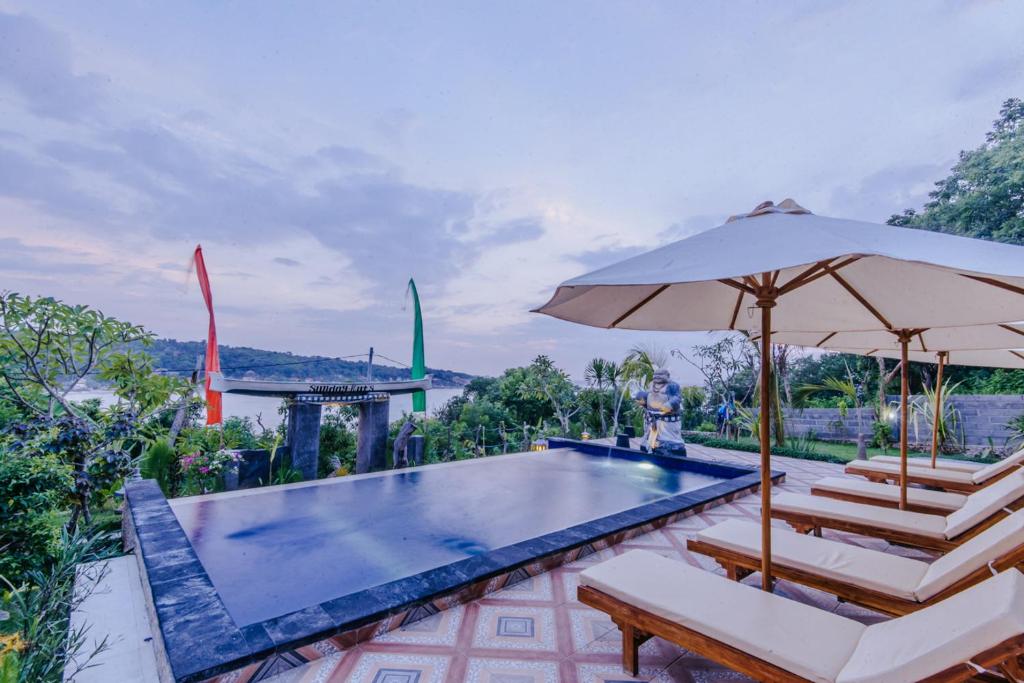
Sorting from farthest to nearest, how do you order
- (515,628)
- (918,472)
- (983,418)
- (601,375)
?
(601,375)
(983,418)
(918,472)
(515,628)

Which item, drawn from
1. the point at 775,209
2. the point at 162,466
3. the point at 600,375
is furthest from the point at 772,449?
the point at 162,466

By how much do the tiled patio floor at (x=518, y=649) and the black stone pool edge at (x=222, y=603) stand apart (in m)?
0.15

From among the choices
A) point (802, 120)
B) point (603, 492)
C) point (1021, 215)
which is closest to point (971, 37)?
point (802, 120)

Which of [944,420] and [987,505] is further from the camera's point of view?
[944,420]

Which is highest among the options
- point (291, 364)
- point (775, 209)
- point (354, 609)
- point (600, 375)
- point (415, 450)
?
point (775, 209)

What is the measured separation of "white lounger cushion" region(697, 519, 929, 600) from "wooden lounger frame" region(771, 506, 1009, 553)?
72 centimetres

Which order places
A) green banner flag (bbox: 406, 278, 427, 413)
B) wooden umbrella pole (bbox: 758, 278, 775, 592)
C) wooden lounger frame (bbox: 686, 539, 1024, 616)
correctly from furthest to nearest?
green banner flag (bbox: 406, 278, 427, 413) → wooden umbrella pole (bbox: 758, 278, 775, 592) → wooden lounger frame (bbox: 686, 539, 1024, 616)

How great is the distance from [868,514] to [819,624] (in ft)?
7.52

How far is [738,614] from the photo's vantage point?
1890 millimetres


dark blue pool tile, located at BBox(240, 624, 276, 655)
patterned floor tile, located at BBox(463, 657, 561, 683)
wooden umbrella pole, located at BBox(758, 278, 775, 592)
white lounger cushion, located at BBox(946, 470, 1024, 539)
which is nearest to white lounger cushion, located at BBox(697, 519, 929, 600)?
wooden umbrella pole, located at BBox(758, 278, 775, 592)

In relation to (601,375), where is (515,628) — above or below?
below

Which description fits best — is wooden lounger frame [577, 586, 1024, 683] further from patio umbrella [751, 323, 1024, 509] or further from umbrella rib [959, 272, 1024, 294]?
patio umbrella [751, 323, 1024, 509]

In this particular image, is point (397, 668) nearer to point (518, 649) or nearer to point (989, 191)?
point (518, 649)

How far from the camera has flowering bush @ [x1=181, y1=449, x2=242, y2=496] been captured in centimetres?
615
